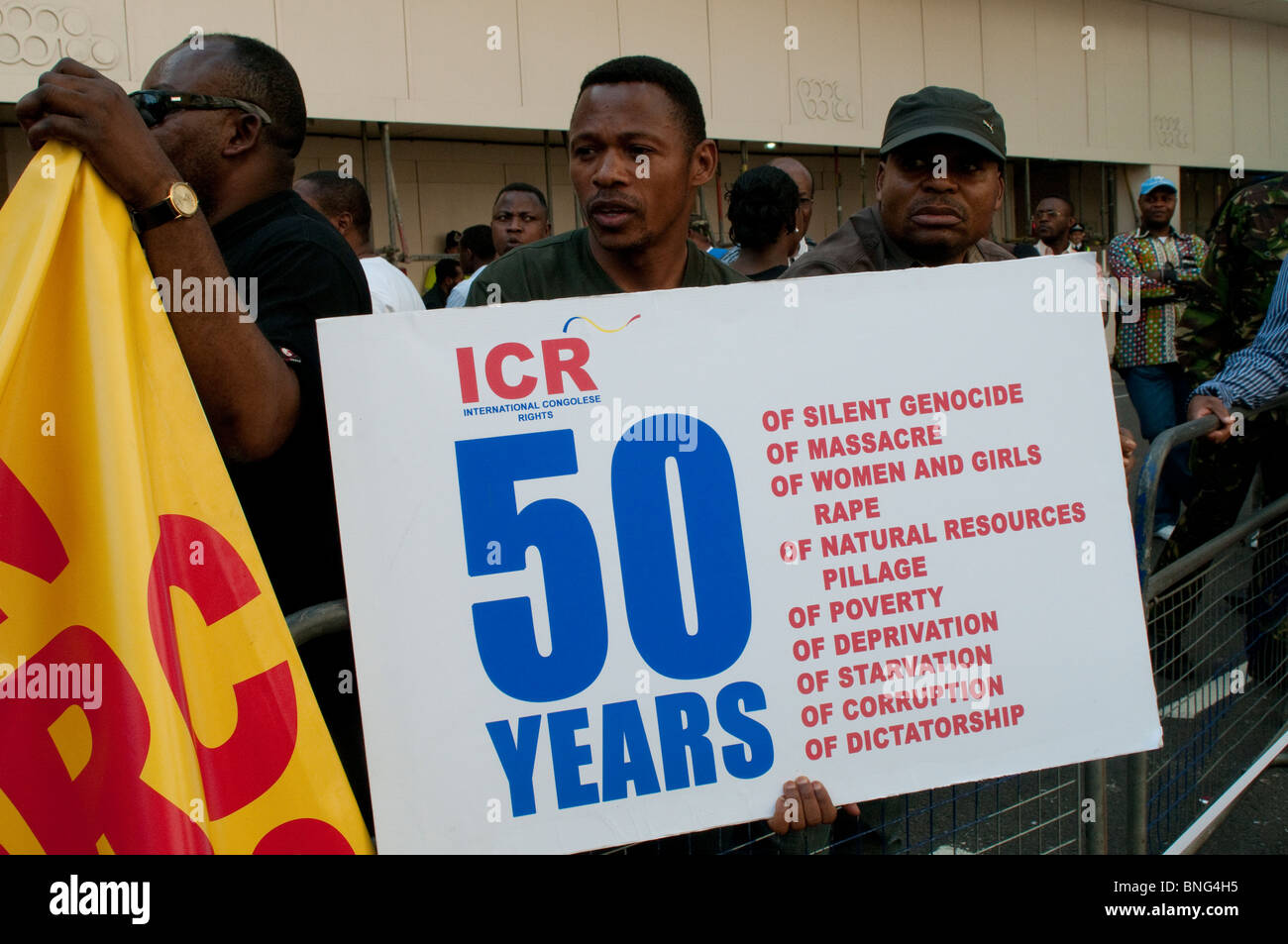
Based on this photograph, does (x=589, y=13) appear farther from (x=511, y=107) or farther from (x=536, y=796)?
(x=536, y=796)

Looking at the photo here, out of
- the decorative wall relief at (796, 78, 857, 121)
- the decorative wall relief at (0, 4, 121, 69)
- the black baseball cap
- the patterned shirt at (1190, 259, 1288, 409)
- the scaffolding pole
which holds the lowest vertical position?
the patterned shirt at (1190, 259, 1288, 409)

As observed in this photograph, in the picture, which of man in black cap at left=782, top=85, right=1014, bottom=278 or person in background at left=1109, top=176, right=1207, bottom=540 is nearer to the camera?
man in black cap at left=782, top=85, right=1014, bottom=278

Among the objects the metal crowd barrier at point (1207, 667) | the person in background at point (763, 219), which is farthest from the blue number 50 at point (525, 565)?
the person in background at point (763, 219)

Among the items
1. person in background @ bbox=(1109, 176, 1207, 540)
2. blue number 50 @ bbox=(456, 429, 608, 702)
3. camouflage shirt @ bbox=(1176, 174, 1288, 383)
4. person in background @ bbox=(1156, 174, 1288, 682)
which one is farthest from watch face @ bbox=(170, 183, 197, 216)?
person in background @ bbox=(1109, 176, 1207, 540)

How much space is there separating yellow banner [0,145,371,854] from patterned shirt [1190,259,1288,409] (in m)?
2.83

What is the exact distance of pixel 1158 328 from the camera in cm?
620

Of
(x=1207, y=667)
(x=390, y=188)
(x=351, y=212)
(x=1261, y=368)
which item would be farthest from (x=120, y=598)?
(x=390, y=188)

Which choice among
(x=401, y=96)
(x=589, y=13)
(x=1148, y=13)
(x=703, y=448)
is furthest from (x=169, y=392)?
(x=1148, y=13)

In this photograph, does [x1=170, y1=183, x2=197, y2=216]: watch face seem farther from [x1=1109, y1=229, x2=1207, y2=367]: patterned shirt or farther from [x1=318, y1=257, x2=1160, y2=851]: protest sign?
[x1=1109, y1=229, x2=1207, y2=367]: patterned shirt

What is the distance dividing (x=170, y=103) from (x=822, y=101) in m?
13.5

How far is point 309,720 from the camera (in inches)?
59.4

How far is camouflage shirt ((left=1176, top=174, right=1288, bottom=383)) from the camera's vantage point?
434 cm

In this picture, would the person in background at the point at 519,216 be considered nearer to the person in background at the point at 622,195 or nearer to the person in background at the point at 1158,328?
the person in background at the point at 622,195

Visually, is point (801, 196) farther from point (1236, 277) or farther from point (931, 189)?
point (931, 189)
